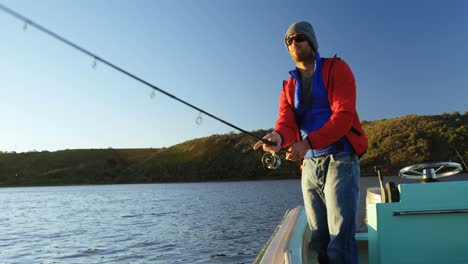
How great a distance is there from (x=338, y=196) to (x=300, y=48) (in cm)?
99

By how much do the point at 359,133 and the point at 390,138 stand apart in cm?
7810

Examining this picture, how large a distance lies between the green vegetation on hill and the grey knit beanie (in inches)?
2688

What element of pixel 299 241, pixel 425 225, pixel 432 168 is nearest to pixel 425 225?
pixel 425 225

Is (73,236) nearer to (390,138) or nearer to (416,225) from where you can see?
(416,225)

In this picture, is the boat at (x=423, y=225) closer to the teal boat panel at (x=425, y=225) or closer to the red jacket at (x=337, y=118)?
the teal boat panel at (x=425, y=225)

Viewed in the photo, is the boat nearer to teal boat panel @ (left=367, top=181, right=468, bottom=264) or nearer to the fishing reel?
teal boat panel @ (left=367, top=181, right=468, bottom=264)

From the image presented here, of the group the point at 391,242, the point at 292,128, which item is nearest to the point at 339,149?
the point at 292,128

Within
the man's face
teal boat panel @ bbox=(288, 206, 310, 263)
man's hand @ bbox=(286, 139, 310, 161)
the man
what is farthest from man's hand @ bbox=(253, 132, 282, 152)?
teal boat panel @ bbox=(288, 206, 310, 263)

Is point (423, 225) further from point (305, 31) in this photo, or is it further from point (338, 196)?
point (305, 31)

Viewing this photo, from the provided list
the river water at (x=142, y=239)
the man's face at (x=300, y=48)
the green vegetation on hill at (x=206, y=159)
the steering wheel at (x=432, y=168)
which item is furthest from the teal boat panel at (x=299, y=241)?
the green vegetation on hill at (x=206, y=159)

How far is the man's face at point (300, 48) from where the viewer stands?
289 cm

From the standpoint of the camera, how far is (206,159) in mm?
99562

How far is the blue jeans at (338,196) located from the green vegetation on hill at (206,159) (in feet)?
224

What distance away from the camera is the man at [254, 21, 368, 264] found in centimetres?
269
